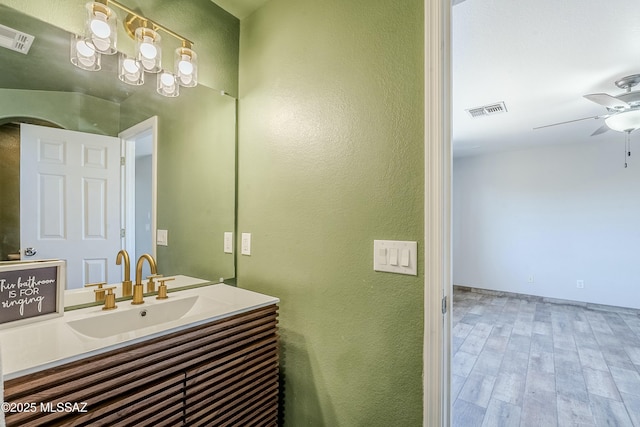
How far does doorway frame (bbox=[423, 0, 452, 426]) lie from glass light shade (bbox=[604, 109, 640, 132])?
106 inches

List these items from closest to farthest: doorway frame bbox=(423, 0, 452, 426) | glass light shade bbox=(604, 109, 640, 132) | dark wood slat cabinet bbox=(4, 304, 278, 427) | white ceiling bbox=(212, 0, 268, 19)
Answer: dark wood slat cabinet bbox=(4, 304, 278, 427)
doorway frame bbox=(423, 0, 452, 426)
white ceiling bbox=(212, 0, 268, 19)
glass light shade bbox=(604, 109, 640, 132)

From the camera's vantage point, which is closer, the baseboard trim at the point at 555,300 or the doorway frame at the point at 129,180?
the doorway frame at the point at 129,180

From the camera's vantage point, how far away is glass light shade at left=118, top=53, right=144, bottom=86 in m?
1.23

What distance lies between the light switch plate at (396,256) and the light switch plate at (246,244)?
0.76m

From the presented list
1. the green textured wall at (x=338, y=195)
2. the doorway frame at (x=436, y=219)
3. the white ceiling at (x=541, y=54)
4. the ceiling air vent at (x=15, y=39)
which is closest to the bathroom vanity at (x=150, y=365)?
the green textured wall at (x=338, y=195)

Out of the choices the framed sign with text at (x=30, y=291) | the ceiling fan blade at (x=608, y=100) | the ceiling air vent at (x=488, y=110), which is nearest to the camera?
the framed sign with text at (x=30, y=291)

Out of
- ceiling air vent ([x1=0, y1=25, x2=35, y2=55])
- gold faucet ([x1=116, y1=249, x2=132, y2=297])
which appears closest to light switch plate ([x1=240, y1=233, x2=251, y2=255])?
gold faucet ([x1=116, y1=249, x2=132, y2=297])

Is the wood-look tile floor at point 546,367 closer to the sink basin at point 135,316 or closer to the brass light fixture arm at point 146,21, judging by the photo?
the sink basin at point 135,316

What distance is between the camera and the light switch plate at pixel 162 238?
1.40 m

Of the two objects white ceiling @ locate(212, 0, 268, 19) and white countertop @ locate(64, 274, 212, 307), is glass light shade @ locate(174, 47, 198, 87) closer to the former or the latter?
white ceiling @ locate(212, 0, 268, 19)

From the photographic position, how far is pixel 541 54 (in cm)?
197

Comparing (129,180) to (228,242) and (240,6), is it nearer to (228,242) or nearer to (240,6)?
(228,242)

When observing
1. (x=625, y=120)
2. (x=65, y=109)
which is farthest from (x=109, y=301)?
(x=625, y=120)

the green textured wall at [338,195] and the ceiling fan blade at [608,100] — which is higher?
the ceiling fan blade at [608,100]
